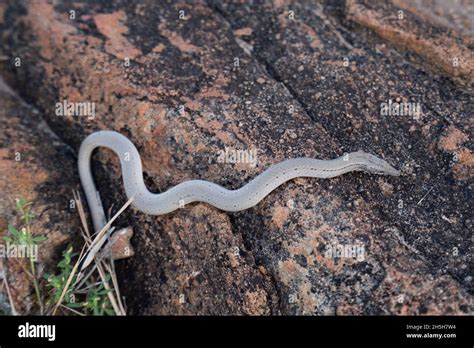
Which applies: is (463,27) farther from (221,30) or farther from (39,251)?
(39,251)

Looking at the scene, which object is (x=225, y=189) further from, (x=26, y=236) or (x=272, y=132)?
(x=26, y=236)

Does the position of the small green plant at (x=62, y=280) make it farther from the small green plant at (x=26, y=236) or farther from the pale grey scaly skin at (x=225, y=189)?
the pale grey scaly skin at (x=225, y=189)

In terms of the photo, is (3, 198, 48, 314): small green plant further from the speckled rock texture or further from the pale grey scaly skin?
the pale grey scaly skin

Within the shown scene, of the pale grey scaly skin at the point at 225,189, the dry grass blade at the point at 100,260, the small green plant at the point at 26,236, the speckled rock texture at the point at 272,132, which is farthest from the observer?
the dry grass blade at the point at 100,260

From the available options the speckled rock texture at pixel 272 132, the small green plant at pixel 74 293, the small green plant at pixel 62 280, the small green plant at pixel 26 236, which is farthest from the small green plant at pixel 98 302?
the small green plant at pixel 26 236

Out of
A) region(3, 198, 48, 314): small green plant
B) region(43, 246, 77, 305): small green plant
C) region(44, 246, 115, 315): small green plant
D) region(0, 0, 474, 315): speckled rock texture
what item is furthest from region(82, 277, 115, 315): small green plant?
region(3, 198, 48, 314): small green plant

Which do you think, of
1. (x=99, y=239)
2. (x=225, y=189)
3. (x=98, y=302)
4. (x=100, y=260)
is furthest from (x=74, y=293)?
(x=225, y=189)
